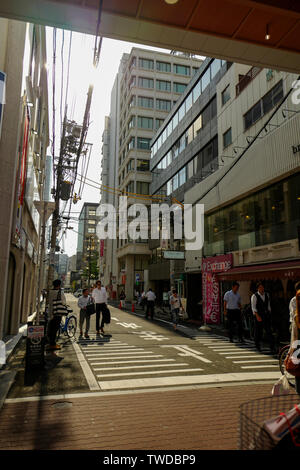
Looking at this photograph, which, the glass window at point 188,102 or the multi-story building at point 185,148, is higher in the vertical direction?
the glass window at point 188,102

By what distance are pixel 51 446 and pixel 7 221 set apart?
23.4 feet

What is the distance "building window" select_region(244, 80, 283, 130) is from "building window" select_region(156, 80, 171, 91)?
37.1 m

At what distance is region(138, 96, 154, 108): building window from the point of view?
51.2m

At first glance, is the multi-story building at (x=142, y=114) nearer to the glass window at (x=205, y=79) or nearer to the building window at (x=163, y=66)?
Result: the building window at (x=163, y=66)

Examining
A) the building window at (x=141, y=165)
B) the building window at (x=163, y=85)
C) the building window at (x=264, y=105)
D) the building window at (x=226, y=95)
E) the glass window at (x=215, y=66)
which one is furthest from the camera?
the building window at (x=163, y=85)

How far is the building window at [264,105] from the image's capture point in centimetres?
1608

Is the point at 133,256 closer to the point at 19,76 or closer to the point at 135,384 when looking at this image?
the point at 19,76

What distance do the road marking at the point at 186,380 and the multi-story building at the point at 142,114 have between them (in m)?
40.4

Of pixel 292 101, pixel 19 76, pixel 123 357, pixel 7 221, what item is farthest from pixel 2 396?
pixel 292 101

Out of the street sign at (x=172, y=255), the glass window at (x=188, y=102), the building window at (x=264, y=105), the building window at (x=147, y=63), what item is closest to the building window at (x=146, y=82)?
the building window at (x=147, y=63)

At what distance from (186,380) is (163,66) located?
55.5 meters

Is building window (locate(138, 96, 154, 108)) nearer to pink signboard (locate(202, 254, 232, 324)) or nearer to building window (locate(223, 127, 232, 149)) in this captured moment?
building window (locate(223, 127, 232, 149))

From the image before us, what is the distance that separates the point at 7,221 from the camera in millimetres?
9531

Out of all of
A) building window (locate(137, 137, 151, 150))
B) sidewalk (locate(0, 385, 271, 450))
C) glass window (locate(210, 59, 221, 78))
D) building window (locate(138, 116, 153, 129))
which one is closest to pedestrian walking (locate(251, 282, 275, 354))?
Result: sidewalk (locate(0, 385, 271, 450))
